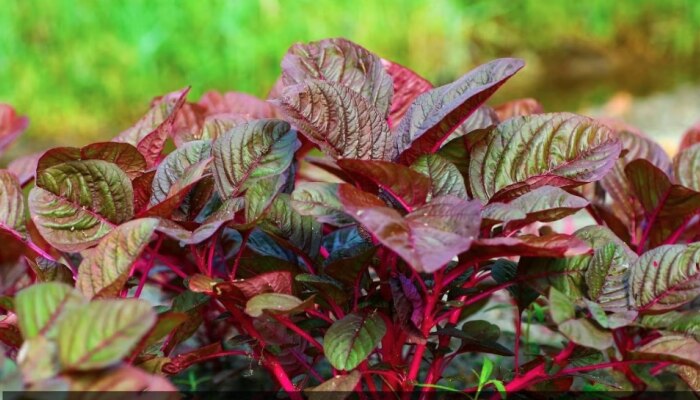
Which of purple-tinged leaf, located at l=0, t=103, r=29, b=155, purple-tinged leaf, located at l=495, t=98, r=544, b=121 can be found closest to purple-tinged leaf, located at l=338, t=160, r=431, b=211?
purple-tinged leaf, located at l=495, t=98, r=544, b=121

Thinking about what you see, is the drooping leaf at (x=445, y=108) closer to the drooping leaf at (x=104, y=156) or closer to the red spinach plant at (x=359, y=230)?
the red spinach plant at (x=359, y=230)

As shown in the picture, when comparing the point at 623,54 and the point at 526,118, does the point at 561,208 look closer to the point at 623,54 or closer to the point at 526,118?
the point at 526,118

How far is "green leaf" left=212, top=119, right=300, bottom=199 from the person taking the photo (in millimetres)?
967

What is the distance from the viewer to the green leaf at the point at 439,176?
936mm

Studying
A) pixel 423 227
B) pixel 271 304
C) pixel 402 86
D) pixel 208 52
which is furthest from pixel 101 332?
pixel 208 52

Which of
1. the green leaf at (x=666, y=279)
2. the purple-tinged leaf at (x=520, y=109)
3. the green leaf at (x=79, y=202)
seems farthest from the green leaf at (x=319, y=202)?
the purple-tinged leaf at (x=520, y=109)

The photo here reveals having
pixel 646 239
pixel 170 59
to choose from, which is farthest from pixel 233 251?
pixel 170 59

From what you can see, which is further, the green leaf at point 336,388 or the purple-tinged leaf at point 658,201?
the purple-tinged leaf at point 658,201

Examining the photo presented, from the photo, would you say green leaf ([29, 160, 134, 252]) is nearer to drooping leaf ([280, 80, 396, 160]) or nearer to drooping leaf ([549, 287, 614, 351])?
drooping leaf ([280, 80, 396, 160])

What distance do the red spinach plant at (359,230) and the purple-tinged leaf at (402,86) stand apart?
5.6 inches

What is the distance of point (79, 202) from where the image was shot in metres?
0.93

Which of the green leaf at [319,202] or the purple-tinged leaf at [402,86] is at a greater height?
the purple-tinged leaf at [402,86]

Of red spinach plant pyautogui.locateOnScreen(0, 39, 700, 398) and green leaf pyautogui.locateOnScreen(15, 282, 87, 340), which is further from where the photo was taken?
red spinach plant pyautogui.locateOnScreen(0, 39, 700, 398)

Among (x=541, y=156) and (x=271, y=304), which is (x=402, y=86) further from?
(x=271, y=304)
